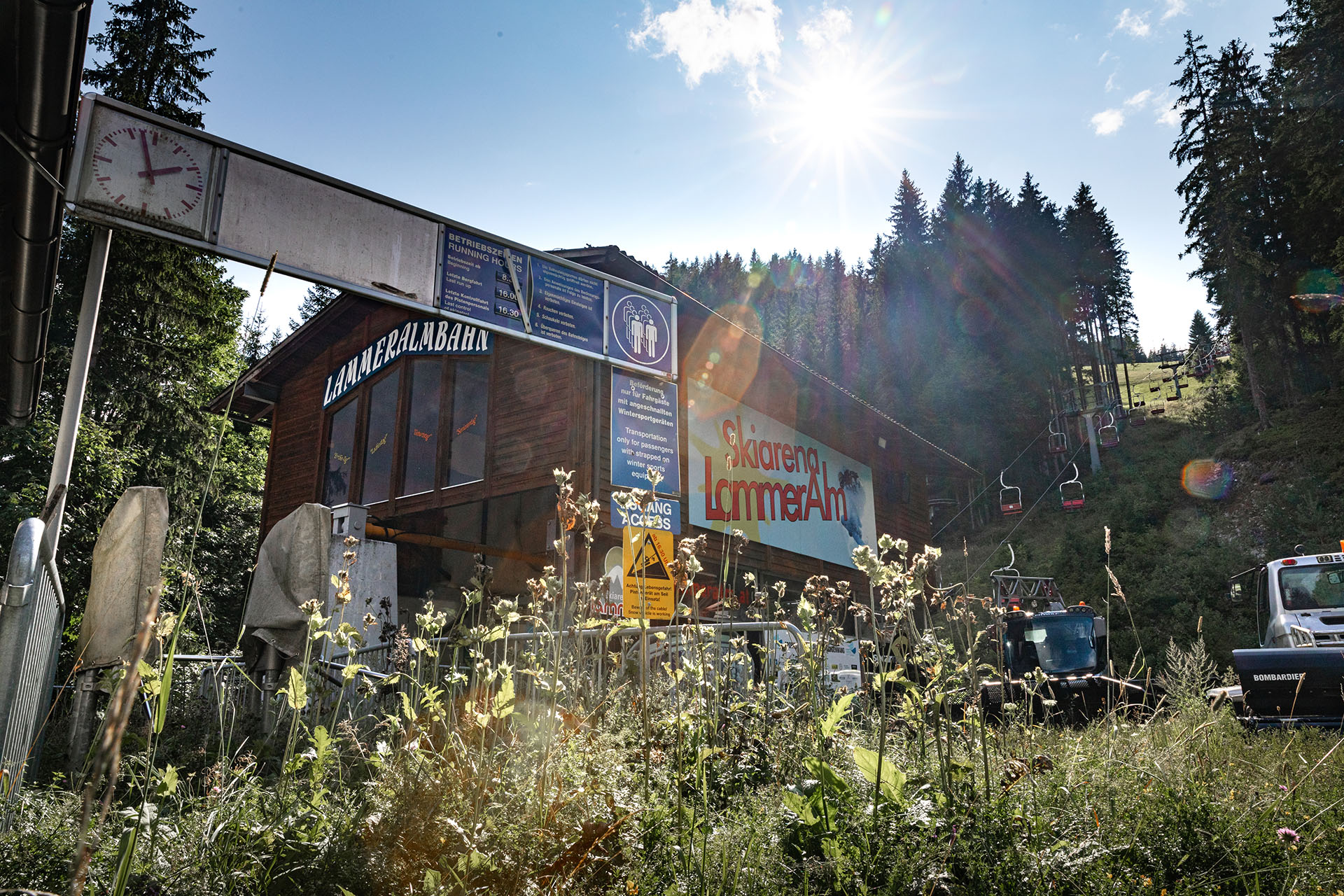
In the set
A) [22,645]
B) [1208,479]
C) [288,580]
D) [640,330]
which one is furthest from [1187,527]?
[22,645]

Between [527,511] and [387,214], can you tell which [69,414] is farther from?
[527,511]

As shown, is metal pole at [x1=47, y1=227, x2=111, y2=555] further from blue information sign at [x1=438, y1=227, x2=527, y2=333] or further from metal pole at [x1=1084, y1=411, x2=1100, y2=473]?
metal pole at [x1=1084, y1=411, x2=1100, y2=473]

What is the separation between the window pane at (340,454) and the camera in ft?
54.0

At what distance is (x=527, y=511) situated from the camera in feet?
49.6

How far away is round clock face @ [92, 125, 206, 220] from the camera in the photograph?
5.68 metres

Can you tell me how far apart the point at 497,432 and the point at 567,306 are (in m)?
5.77

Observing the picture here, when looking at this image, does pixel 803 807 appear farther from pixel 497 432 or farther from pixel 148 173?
pixel 497 432

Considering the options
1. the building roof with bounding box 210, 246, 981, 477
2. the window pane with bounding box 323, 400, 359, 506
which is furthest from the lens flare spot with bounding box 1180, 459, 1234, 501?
the window pane with bounding box 323, 400, 359, 506

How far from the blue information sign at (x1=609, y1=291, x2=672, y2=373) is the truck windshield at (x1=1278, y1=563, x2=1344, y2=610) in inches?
382

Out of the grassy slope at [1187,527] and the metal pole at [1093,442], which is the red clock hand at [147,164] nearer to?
the grassy slope at [1187,527]

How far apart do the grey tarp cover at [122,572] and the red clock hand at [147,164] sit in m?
2.16

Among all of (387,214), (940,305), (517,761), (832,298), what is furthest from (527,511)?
(832,298)

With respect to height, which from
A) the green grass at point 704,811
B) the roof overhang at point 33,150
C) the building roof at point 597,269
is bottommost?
the green grass at point 704,811

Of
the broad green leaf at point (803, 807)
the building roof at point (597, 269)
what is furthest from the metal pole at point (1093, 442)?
the broad green leaf at point (803, 807)
